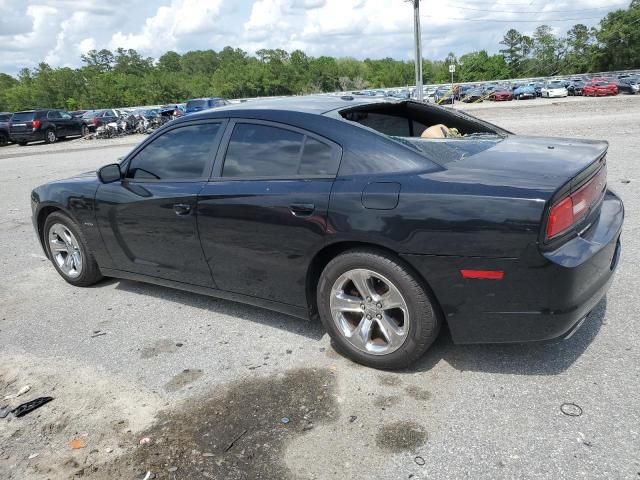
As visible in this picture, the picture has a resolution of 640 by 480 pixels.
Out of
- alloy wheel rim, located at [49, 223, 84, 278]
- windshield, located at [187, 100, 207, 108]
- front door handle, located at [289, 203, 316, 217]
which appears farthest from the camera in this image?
windshield, located at [187, 100, 207, 108]

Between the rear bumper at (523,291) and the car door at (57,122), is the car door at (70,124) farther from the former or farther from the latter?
the rear bumper at (523,291)

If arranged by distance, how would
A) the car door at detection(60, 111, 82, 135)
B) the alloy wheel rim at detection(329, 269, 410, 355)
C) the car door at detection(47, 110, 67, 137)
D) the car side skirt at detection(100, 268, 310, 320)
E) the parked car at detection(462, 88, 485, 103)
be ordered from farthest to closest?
the parked car at detection(462, 88, 485, 103) < the car door at detection(60, 111, 82, 135) < the car door at detection(47, 110, 67, 137) < the car side skirt at detection(100, 268, 310, 320) < the alloy wheel rim at detection(329, 269, 410, 355)

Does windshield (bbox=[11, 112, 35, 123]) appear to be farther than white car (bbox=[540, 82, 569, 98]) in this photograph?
No

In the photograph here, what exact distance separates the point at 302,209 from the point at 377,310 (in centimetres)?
76

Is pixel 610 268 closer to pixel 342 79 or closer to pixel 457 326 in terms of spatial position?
pixel 457 326

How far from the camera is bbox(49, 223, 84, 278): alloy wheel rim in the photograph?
195 inches

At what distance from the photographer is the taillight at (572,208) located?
2615mm

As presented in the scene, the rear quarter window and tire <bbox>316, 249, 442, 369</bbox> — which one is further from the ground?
the rear quarter window

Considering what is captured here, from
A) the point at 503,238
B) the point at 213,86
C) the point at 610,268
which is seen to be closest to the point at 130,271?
the point at 503,238

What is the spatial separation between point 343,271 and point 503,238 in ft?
3.13

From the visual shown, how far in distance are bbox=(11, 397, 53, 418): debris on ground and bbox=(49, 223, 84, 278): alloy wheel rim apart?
1861mm

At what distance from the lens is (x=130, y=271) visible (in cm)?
445

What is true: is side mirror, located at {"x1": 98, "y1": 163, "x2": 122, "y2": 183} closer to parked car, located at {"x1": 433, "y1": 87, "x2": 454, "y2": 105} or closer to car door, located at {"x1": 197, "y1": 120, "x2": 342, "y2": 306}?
car door, located at {"x1": 197, "y1": 120, "x2": 342, "y2": 306}

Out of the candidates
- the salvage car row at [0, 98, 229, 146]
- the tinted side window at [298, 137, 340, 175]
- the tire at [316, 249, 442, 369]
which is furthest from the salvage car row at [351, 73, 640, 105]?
the tire at [316, 249, 442, 369]
